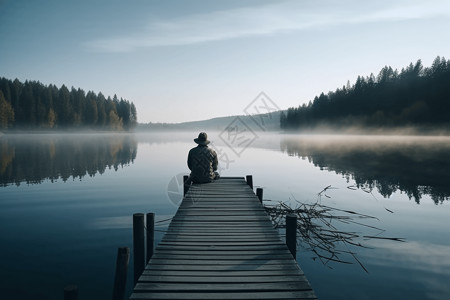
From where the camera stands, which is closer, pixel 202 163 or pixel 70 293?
pixel 70 293

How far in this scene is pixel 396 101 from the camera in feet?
268

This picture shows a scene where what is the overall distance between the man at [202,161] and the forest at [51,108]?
91.8 metres

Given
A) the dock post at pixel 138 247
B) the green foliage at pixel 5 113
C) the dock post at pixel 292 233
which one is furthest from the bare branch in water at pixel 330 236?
the green foliage at pixel 5 113

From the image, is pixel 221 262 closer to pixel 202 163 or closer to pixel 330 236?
pixel 330 236

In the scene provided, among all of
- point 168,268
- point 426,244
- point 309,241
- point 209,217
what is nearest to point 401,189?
point 426,244

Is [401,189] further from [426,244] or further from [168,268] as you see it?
[168,268]

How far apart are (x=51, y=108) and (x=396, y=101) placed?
4474 inches

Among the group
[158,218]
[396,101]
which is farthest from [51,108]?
[396,101]

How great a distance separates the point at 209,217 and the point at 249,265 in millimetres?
3048

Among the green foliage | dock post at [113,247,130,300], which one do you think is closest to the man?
dock post at [113,247,130,300]

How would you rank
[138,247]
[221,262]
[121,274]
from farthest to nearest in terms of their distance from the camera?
1. [138,247]
2. [221,262]
3. [121,274]

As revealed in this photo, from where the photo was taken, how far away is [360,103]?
9356cm

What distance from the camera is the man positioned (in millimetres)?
11164

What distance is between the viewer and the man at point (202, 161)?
11.2 meters
